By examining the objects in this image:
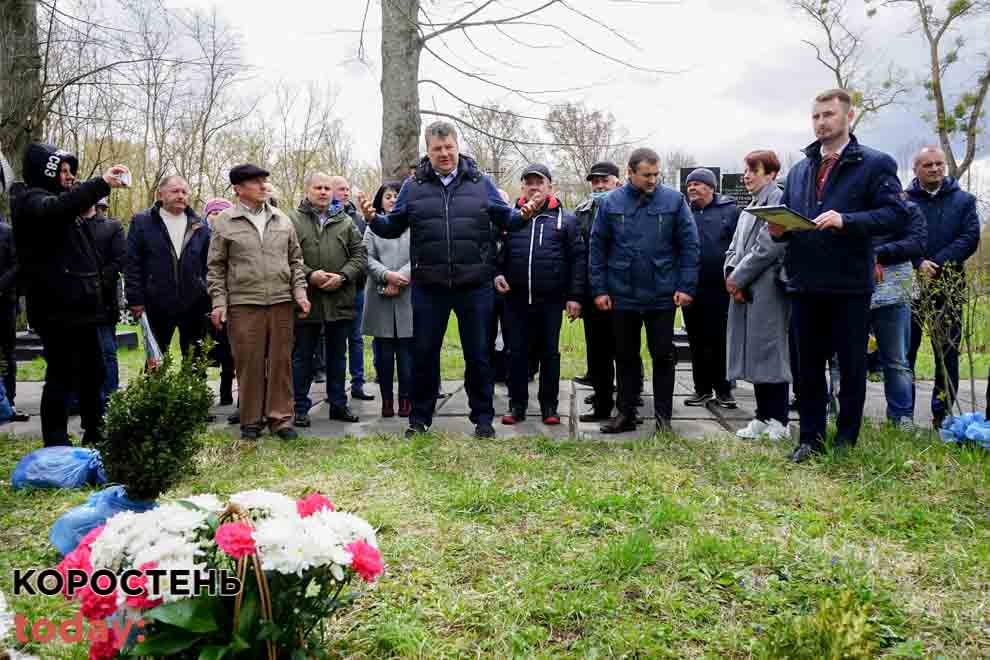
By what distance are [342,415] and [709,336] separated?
3229mm

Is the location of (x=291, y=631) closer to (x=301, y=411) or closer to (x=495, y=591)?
(x=495, y=591)

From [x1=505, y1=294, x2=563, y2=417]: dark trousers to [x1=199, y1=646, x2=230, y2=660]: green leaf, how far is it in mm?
4193

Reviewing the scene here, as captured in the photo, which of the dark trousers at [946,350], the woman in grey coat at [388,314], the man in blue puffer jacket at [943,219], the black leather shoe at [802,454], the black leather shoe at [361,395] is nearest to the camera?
the black leather shoe at [802,454]

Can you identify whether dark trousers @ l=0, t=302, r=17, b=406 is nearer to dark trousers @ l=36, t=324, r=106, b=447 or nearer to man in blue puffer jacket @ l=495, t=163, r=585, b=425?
dark trousers @ l=36, t=324, r=106, b=447

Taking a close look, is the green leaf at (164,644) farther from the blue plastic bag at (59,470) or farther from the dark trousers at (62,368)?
the dark trousers at (62,368)

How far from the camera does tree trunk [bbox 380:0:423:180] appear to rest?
9023mm

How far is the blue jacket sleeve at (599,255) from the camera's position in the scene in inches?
218

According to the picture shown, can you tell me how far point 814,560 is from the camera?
307 cm

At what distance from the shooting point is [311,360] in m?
6.07

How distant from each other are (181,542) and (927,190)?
5.90 meters

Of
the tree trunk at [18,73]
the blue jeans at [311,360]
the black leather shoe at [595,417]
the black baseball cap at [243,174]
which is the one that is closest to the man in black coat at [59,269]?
the black baseball cap at [243,174]

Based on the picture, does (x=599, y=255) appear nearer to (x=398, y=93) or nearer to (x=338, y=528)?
(x=338, y=528)

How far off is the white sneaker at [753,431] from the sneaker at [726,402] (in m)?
1.07

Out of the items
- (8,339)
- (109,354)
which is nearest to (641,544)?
(109,354)
